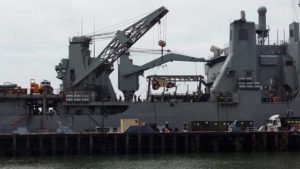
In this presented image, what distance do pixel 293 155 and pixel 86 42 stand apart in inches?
904

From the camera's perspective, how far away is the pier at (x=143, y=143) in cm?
4216

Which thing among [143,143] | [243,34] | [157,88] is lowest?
[143,143]

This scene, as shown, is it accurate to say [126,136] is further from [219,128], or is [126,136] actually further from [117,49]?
[117,49]

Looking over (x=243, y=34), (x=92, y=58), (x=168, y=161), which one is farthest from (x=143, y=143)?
(x=243, y=34)

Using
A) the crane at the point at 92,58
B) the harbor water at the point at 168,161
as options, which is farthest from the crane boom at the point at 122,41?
the harbor water at the point at 168,161

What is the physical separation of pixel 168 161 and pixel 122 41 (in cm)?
1773

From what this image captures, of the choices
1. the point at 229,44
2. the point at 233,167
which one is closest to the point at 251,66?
the point at 229,44

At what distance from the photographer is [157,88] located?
52.1m

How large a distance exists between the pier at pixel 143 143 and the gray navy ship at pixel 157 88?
168 inches

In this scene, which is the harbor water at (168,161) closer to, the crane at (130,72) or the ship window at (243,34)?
the crane at (130,72)

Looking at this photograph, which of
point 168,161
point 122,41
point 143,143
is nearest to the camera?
point 168,161

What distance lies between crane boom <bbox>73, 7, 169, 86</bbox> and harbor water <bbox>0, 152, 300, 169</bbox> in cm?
1299

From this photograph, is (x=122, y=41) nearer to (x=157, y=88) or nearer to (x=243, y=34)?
(x=157, y=88)

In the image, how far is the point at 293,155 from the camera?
39.2 m
